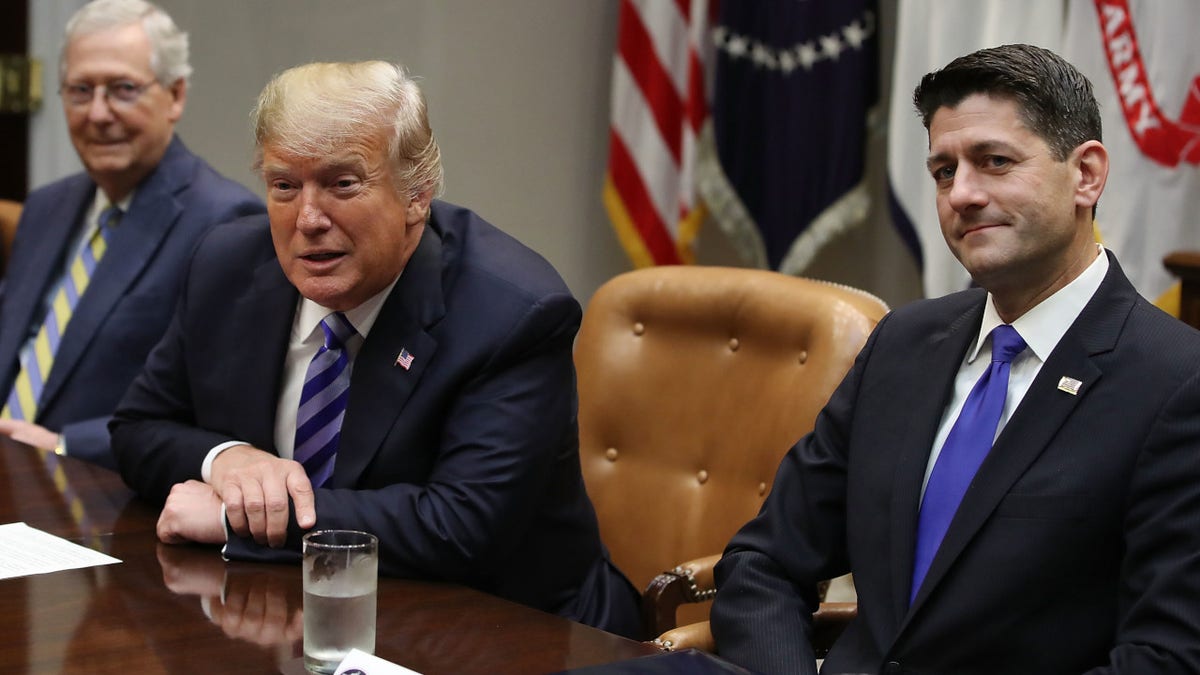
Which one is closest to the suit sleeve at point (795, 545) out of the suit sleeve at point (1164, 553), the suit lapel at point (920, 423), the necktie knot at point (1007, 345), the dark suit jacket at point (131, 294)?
the suit lapel at point (920, 423)

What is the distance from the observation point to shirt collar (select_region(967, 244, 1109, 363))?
1821 millimetres

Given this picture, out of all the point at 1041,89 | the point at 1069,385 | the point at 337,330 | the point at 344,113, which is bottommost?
the point at 337,330

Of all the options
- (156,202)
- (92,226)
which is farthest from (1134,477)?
(92,226)

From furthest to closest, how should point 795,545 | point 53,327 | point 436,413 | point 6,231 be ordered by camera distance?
point 6,231, point 53,327, point 436,413, point 795,545

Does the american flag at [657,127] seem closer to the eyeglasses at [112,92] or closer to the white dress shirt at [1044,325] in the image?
the eyeglasses at [112,92]

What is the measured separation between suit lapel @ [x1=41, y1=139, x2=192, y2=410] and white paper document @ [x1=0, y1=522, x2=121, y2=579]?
4.13ft

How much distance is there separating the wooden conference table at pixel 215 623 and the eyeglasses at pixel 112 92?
170 centimetres

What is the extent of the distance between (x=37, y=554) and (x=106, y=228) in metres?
1.71

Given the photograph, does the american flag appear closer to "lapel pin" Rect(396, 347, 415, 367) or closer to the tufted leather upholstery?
Result: the tufted leather upholstery

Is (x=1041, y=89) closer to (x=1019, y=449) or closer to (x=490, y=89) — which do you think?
(x=1019, y=449)

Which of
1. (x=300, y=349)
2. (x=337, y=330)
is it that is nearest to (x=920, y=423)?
(x=337, y=330)

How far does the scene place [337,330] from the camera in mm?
2264

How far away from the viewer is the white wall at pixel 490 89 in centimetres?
438

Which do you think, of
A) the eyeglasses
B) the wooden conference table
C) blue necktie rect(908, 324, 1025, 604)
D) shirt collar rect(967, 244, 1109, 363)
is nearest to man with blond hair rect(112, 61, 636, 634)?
the wooden conference table
